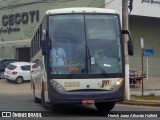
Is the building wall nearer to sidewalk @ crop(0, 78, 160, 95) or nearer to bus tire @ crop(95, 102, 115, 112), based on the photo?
sidewalk @ crop(0, 78, 160, 95)

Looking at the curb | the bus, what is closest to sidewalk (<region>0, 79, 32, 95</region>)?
the curb

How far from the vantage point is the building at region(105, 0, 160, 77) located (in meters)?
36.6

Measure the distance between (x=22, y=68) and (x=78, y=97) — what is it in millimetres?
22189

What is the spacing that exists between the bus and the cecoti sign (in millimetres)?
28277

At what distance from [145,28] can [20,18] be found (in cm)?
1199

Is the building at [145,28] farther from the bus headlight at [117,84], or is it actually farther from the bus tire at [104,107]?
the bus headlight at [117,84]

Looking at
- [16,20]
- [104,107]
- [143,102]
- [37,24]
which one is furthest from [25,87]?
[104,107]

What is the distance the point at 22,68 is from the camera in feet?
118

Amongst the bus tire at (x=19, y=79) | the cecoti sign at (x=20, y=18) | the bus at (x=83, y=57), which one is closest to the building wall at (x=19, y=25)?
the cecoti sign at (x=20, y=18)

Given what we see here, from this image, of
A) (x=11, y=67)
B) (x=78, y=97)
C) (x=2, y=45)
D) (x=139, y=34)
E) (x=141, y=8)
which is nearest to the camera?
(x=78, y=97)

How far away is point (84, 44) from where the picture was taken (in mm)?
14750

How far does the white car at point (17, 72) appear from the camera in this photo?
35406 millimetres

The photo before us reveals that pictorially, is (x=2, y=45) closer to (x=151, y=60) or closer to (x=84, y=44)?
(x=151, y=60)

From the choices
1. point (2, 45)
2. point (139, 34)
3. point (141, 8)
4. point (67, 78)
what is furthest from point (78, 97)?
point (2, 45)
